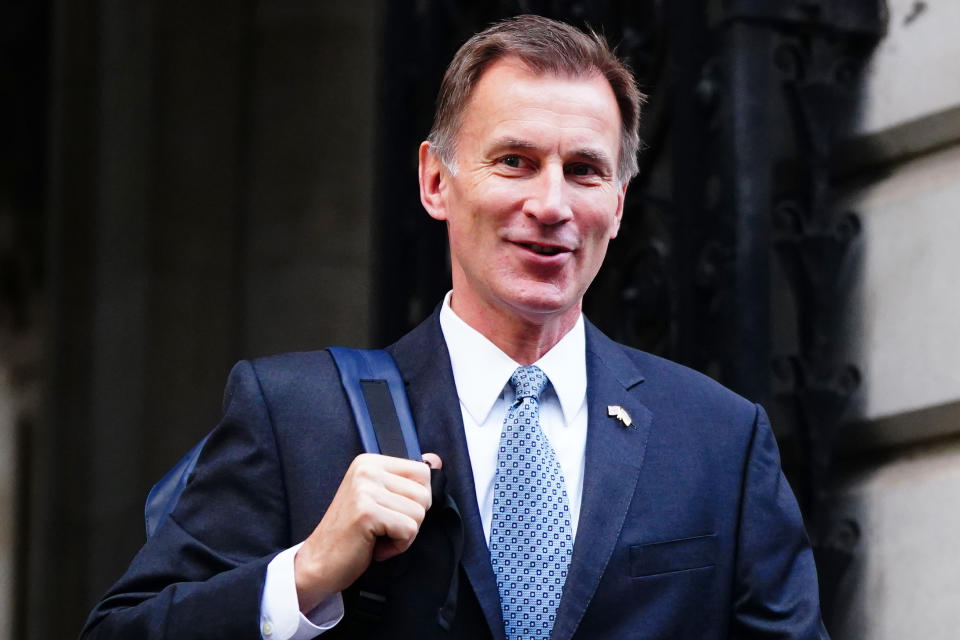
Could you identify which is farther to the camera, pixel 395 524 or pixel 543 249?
pixel 543 249

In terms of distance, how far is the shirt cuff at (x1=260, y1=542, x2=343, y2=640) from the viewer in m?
3.00

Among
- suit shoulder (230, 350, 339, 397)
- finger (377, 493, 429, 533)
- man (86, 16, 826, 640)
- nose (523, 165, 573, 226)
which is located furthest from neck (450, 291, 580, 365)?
finger (377, 493, 429, 533)

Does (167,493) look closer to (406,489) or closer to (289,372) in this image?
(289,372)

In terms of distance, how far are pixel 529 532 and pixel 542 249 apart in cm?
55

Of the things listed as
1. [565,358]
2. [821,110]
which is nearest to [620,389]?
[565,358]

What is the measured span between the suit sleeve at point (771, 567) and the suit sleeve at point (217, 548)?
879mm

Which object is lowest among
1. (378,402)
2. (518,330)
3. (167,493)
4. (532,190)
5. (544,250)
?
(167,493)

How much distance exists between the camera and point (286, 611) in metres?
3.01

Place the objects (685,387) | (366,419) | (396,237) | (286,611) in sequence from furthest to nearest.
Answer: (396,237)
(685,387)
(366,419)
(286,611)

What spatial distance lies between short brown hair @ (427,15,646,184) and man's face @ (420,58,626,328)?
3cm

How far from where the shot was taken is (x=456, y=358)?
3.43 meters

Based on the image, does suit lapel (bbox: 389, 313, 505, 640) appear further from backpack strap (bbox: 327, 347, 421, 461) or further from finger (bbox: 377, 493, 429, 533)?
finger (bbox: 377, 493, 429, 533)

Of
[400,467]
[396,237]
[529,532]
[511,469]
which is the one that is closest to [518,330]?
[511,469]

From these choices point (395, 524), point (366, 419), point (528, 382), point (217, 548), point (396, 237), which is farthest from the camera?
point (396, 237)
